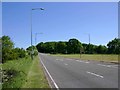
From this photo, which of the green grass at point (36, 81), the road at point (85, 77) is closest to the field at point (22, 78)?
the green grass at point (36, 81)

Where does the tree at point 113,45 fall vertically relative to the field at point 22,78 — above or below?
above

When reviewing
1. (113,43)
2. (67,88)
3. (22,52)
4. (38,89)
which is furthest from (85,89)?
(113,43)

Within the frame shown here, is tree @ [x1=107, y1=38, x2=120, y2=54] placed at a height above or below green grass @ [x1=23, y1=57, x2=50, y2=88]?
above

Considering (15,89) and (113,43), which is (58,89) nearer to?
(15,89)

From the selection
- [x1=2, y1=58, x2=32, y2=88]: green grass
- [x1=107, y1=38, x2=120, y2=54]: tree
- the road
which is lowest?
the road

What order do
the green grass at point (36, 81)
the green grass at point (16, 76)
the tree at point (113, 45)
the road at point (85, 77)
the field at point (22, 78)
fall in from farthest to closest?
the tree at point (113, 45), the road at point (85, 77), the green grass at point (36, 81), the field at point (22, 78), the green grass at point (16, 76)

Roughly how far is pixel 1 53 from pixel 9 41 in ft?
45.4

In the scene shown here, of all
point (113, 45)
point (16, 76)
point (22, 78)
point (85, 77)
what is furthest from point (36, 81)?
point (113, 45)

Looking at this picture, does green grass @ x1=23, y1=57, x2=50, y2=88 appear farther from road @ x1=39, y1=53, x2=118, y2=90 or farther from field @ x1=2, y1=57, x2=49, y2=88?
road @ x1=39, y1=53, x2=118, y2=90

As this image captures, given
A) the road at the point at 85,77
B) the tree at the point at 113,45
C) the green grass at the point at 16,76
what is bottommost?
the road at the point at 85,77

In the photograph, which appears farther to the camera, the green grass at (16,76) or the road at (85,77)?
the road at (85,77)

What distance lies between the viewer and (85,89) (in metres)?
14.9

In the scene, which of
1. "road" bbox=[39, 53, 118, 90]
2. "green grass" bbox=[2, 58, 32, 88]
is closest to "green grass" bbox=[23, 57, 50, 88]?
"green grass" bbox=[2, 58, 32, 88]

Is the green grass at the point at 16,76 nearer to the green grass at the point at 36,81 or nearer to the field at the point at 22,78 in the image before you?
the field at the point at 22,78
